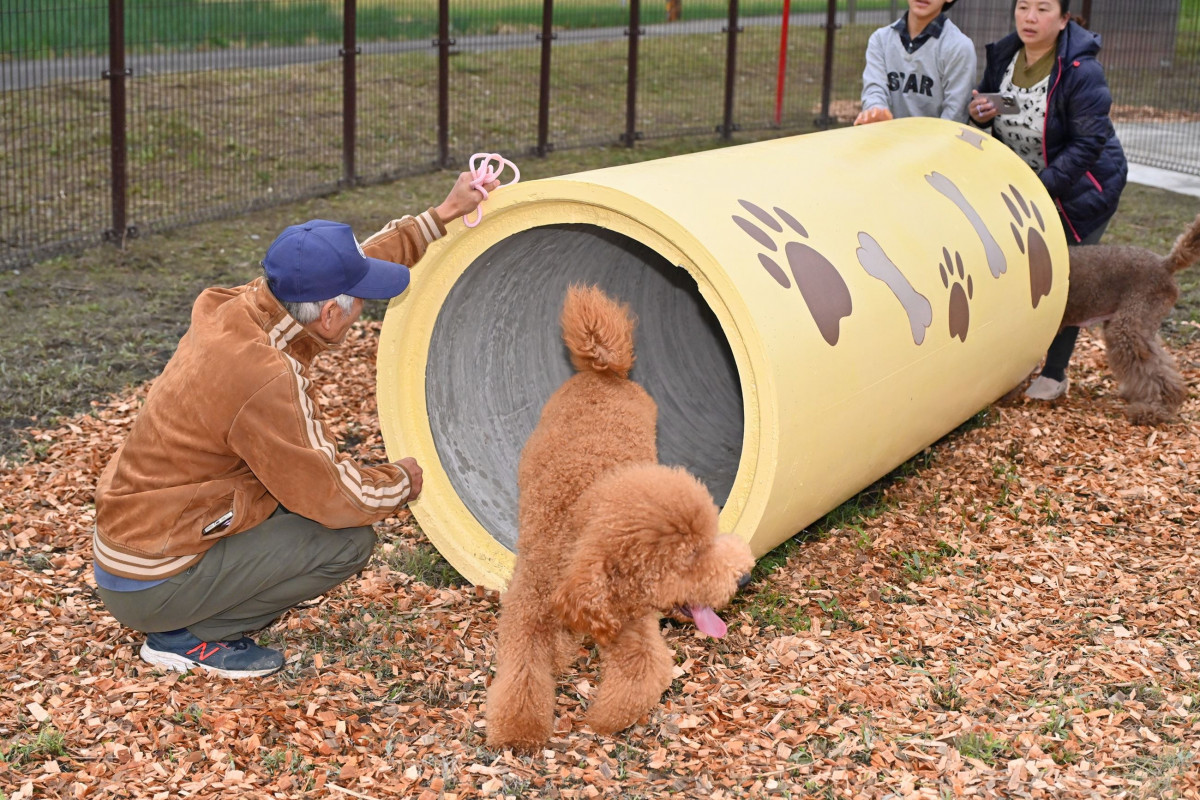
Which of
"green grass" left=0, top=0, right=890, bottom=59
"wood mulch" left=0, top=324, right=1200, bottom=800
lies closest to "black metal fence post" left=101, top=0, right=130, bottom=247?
"green grass" left=0, top=0, right=890, bottom=59

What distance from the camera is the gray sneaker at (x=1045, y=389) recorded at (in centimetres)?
666

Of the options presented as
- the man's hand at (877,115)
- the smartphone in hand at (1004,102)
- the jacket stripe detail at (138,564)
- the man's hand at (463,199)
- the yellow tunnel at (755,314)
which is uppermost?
the smartphone in hand at (1004,102)

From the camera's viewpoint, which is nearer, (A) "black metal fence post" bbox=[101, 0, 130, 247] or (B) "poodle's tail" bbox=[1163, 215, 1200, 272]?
(B) "poodle's tail" bbox=[1163, 215, 1200, 272]

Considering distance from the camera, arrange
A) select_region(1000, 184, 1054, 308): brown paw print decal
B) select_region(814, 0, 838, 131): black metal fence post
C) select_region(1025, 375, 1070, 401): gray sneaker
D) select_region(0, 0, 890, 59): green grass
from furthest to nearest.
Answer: select_region(814, 0, 838, 131): black metal fence post → select_region(0, 0, 890, 59): green grass → select_region(1025, 375, 1070, 401): gray sneaker → select_region(1000, 184, 1054, 308): brown paw print decal

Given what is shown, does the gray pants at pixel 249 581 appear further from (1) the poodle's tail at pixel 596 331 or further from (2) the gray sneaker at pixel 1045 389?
(2) the gray sneaker at pixel 1045 389

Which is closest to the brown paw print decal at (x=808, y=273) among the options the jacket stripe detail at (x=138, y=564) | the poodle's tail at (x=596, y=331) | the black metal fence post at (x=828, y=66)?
the poodle's tail at (x=596, y=331)

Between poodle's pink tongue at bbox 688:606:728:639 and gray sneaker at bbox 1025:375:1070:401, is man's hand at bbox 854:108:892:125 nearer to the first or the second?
gray sneaker at bbox 1025:375:1070:401

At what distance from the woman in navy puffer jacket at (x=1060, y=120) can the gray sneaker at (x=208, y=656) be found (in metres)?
4.55

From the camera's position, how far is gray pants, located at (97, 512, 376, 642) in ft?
12.4

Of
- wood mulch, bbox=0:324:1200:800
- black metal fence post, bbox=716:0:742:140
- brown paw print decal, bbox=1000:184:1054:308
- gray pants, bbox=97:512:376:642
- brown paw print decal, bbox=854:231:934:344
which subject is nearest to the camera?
wood mulch, bbox=0:324:1200:800

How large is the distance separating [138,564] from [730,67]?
40.0ft

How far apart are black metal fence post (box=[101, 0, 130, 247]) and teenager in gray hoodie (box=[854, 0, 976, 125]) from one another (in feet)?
17.7

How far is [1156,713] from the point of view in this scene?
3.71 metres

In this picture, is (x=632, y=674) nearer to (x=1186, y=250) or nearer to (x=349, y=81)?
(x=1186, y=250)
